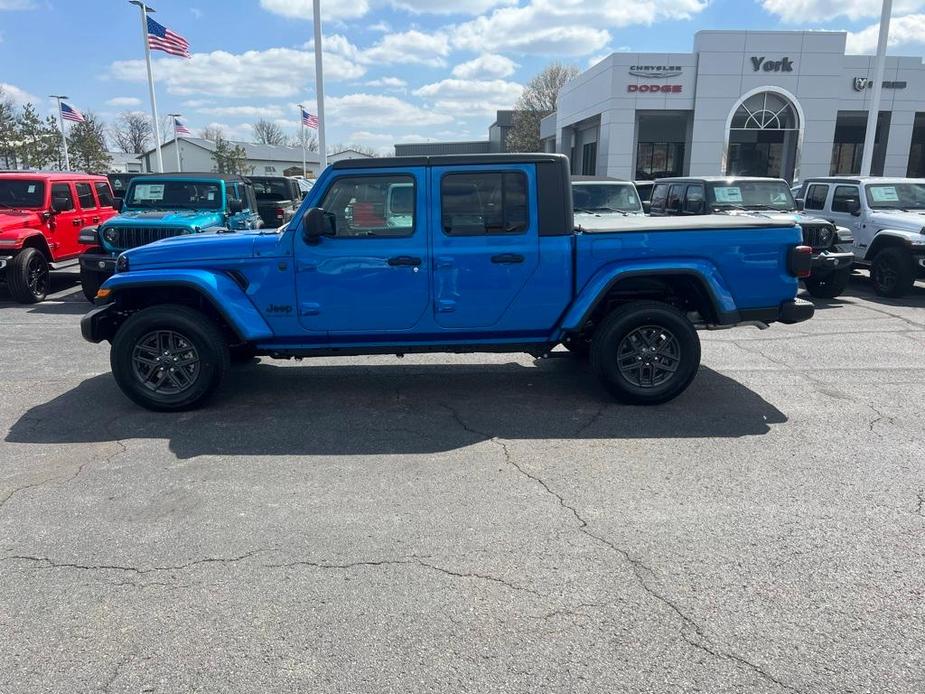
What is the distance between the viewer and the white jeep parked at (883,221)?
10.7 metres

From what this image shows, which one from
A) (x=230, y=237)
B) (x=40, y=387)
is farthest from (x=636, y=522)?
(x=40, y=387)

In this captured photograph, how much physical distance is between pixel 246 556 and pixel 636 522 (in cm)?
202

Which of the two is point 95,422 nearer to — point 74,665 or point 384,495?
point 384,495

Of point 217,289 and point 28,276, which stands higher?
point 217,289

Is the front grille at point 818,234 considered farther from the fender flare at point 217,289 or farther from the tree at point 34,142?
the tree at point 34,142

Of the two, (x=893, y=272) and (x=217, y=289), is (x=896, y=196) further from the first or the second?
(x=217, y=289)

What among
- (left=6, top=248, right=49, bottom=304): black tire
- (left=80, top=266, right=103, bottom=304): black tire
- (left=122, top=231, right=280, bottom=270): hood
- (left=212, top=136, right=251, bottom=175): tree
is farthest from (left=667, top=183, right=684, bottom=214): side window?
(left=212, top=136, right=251, bottom=175): tree

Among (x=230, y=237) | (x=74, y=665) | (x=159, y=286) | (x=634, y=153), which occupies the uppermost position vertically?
(x=634, y=153)

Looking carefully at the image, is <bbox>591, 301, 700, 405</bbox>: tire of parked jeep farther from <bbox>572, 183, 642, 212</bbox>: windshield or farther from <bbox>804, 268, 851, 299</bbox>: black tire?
<bbox>804, 268, 851, 299</bbox>: black tire

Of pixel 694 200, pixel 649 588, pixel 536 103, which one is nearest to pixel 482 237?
pixel 649 588

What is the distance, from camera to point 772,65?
28.2 meters

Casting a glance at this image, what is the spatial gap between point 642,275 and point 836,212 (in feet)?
28.9

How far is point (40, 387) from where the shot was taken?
6.20 m

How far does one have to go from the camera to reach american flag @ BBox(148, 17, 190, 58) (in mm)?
21000
